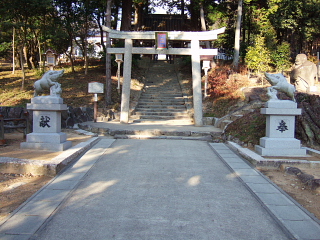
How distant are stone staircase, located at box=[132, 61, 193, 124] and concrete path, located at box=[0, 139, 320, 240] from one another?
820 cm

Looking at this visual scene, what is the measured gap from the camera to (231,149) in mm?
8227

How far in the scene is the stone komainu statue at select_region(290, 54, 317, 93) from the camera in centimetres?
1310

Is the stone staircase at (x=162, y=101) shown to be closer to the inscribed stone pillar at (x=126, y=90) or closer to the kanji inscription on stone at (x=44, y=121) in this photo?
the inscribed stone pillar at (x=126, y=90)

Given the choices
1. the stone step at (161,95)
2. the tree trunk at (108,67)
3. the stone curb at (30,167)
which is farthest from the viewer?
the stone step at (161,95)

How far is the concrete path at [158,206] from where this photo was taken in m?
3.24

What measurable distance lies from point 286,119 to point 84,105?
36.7ft

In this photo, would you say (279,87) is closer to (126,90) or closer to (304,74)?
(304,74)

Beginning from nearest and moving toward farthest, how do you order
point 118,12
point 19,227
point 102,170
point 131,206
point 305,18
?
point 19,227
point 131,206
point 102,170
point 305,18
point 118,12

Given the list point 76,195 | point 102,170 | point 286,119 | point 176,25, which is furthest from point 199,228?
point 176,25

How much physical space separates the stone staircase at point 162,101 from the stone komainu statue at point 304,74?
553cm

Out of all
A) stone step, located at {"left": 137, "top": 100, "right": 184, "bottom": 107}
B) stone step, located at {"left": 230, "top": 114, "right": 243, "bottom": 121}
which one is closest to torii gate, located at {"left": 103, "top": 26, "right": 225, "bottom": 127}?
stone step, located at {"left": 230, "top": 114, "right": 243, "bottom": 121}

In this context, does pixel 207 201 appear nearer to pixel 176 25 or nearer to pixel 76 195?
pixel 76 195

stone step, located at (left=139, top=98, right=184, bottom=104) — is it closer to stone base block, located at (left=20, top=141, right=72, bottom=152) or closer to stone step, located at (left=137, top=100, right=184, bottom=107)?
stone step, located at (left=137, top=100, right=184, bottom=107)

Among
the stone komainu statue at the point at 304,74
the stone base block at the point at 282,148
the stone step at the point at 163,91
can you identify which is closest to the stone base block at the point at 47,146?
the stone base block at the point at 282,148
